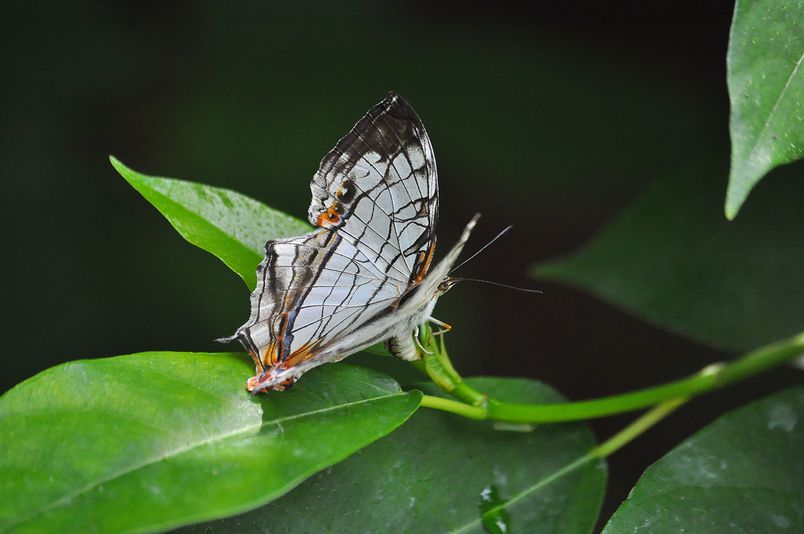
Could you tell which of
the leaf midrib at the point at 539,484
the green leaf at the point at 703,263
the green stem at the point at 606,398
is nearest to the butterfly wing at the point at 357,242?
the green stem at the point at 606,398

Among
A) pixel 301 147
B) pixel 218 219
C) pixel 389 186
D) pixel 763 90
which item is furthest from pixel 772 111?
pixel 301 147

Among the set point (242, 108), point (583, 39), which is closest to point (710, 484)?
point (583, 39)

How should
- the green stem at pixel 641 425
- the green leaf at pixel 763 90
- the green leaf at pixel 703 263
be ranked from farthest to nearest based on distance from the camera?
1. the green leaf at pixel 703 263
2. the green stem at pixel 641 425
3. the green leaf at pixel 763 90

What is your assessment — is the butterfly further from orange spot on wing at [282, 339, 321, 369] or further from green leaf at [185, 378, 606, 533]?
green leaf at [185, 378, 606, 533]

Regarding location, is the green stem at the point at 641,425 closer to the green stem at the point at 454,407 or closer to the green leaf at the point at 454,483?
the green leaf at the point at 454,483

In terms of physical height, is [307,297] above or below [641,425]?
above

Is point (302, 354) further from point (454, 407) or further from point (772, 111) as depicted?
point (772, 111)
